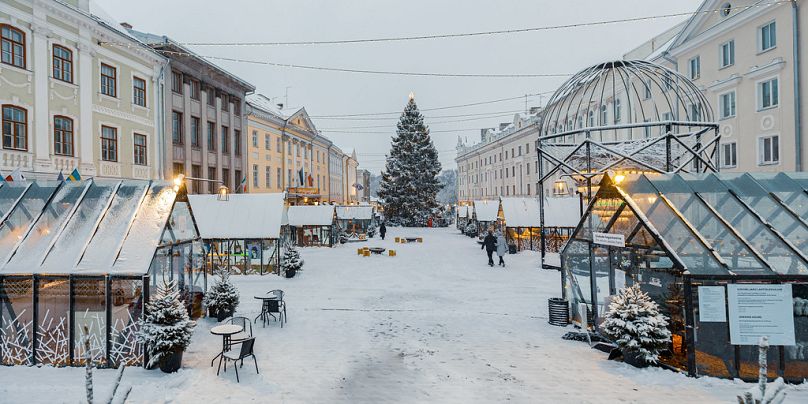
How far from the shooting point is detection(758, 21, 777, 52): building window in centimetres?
2113

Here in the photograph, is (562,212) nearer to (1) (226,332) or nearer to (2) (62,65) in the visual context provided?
(1) (226,332)

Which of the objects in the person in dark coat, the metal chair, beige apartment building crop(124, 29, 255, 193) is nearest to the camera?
the metal chair

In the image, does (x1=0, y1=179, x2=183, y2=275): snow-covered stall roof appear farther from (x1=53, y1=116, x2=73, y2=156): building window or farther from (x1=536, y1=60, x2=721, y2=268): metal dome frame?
(x1=536, y1=60, x2=721, y2=268): metal dome frame

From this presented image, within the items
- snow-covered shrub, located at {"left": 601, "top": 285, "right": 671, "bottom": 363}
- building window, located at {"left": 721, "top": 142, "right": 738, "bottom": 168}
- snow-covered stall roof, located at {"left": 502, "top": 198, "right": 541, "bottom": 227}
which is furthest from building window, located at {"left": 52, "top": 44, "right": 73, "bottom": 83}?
building window, located at {"left": 721, "top": 142, "right": 738, "bottom": 168}

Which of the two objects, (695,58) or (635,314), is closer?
(635,314)

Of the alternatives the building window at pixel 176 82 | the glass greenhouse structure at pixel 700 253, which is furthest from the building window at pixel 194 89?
the glass greenhouse structure at pixel 700 253

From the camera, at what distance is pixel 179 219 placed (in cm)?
1183

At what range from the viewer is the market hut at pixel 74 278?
8.54 metres

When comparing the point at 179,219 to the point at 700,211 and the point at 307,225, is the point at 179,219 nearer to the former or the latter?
the point at 700,211

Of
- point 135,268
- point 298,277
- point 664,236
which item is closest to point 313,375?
point 135,268

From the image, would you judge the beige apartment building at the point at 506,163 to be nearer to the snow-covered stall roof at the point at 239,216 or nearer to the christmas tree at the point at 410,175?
the christmas tree at the point at 410,175

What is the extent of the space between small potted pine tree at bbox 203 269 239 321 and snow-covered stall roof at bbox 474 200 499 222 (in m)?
26.8

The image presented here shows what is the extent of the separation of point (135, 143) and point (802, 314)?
28.2m

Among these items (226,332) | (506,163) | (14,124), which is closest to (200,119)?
(14,124)
